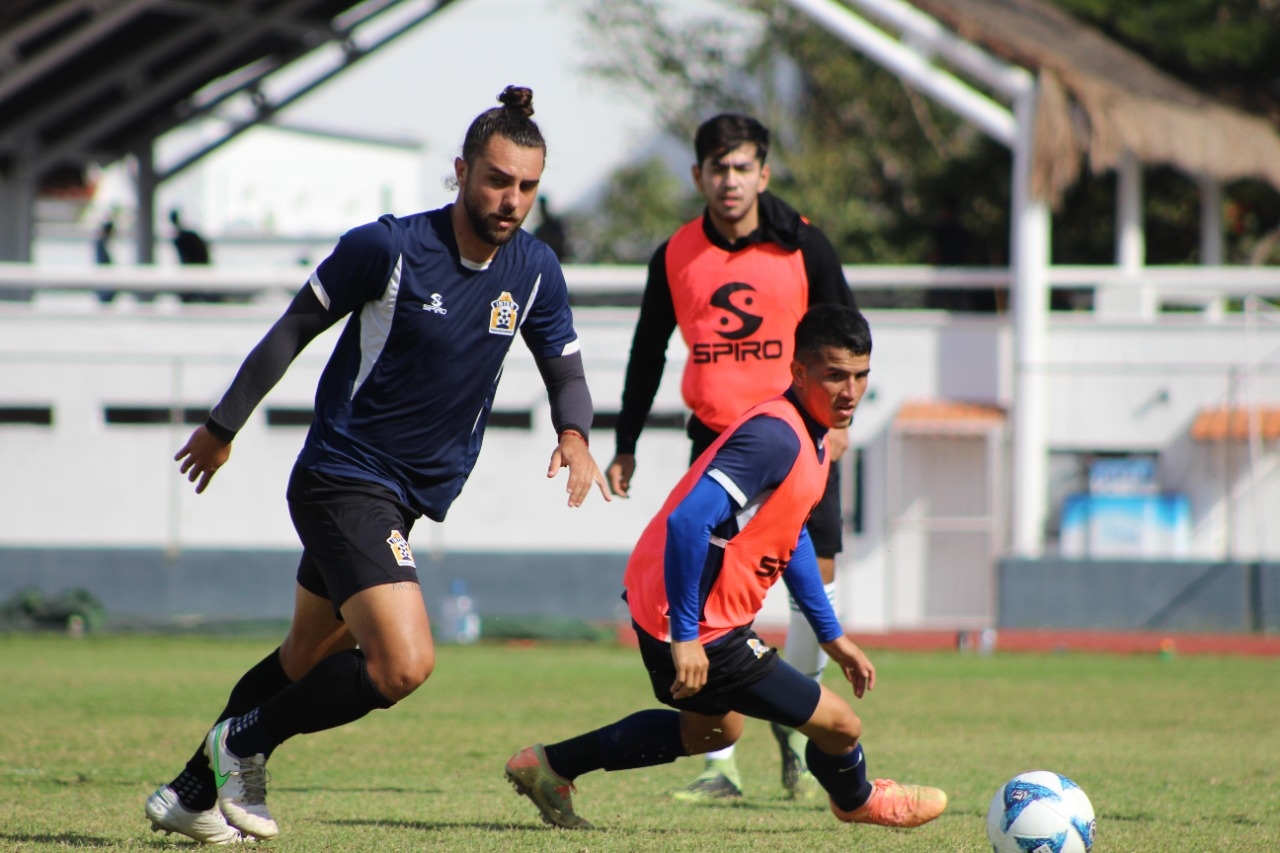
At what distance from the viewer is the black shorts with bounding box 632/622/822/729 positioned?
191 inches

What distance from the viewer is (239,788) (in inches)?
190

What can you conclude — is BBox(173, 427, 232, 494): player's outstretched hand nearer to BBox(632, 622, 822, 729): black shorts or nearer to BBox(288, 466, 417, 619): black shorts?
BBox(288, 466, 417, 619): black shorts

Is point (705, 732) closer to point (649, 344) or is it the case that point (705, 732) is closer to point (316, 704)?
point (316, 704)

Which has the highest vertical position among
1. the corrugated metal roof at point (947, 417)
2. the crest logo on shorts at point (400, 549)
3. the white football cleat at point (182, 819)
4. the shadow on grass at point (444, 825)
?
the corrugated metal roof at point (947, 417)

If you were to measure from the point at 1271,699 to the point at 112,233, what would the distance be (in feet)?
64.5

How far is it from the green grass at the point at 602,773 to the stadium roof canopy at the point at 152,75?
38.6 ft

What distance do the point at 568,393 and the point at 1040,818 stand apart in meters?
1.91

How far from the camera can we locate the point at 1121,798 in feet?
19.9

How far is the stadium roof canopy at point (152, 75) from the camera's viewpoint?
22391mm

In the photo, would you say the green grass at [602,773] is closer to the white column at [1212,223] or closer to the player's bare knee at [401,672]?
the player's bare knee at [401,672]

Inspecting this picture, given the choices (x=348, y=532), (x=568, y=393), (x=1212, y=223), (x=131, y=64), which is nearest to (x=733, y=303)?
(x=568, y=393)

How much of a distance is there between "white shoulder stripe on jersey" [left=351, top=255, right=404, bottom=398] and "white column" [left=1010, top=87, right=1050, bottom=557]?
1282cm

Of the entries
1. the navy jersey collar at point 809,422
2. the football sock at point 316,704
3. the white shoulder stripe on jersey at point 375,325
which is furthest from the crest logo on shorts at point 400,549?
the navy jersey collar at point 809,422

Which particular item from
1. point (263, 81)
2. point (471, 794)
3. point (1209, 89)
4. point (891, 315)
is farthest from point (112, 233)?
point (471, 794)
